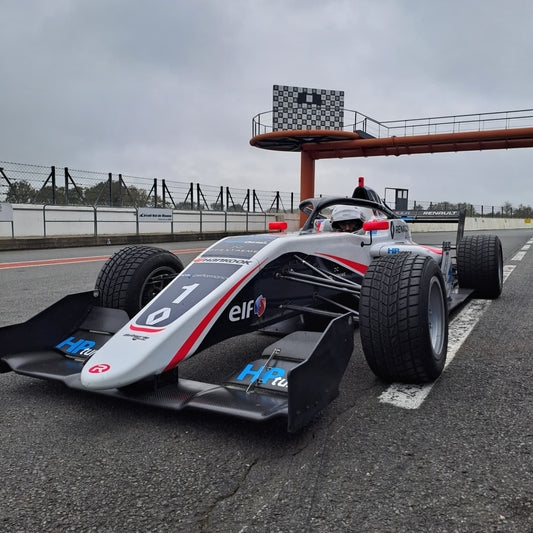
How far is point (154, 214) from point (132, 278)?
17841 millimetres

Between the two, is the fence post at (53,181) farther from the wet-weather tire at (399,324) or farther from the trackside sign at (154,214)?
the wet-weather tire at (399,324)

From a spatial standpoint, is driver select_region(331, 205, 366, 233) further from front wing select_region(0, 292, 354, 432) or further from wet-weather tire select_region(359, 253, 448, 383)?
front wing select_region(0, 292, 354, 432)

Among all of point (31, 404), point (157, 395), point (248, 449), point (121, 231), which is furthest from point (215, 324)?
point (121, 231)

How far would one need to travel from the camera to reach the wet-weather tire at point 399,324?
8.90 ft

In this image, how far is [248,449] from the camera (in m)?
2.11

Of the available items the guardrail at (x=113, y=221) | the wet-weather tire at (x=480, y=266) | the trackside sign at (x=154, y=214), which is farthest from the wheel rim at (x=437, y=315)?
the trackside sign at (x=154, y=214)

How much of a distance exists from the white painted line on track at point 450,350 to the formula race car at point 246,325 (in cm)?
7

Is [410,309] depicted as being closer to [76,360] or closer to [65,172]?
[76,360]

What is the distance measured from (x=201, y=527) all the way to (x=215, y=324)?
120cm

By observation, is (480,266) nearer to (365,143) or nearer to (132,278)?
(132,278)

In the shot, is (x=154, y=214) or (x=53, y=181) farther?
(x=154, y=214)

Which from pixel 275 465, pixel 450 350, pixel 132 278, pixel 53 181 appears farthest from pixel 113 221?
pixel 275 465

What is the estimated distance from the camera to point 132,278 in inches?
132

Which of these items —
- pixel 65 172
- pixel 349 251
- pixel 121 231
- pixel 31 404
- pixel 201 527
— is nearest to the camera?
pixel 201 527
